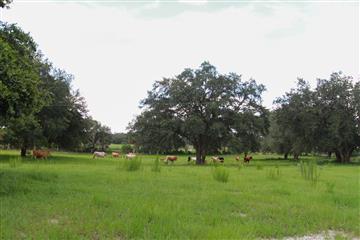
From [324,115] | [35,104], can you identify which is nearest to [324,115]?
[324,115]

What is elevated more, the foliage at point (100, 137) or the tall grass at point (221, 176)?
the foliage at point (100, 137)

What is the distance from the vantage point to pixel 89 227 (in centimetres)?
698

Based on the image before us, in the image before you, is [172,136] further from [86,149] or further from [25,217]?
[86,149]

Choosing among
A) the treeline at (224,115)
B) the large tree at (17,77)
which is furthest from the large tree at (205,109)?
the large tree at (17,77)

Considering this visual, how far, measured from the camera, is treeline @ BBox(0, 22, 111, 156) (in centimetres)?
1095

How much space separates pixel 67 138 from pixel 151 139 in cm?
1017

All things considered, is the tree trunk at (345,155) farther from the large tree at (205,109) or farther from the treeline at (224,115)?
the large tree at (205,109)

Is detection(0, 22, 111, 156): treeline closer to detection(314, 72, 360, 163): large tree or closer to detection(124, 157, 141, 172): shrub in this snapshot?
detection(124, 157, 141, 172): shrub

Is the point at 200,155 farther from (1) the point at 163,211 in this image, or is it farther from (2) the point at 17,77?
(1) the point at 163,211

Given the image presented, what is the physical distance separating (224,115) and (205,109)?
5.93 ft

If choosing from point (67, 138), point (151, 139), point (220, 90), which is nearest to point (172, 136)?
point (151, 139)

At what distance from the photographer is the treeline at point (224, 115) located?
38.0m

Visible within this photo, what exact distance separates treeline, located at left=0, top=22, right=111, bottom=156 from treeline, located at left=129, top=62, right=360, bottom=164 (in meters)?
6.94

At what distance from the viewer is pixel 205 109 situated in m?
38.3
